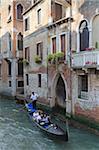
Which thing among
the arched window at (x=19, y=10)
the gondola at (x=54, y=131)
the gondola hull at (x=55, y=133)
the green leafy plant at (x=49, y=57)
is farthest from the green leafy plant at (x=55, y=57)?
the arched window at (x=19, y=10)

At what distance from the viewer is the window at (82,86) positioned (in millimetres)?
11188

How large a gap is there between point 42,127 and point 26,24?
30.8ft

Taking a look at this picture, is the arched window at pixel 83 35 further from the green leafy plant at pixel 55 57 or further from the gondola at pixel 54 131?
the gondola at pixel 54 131

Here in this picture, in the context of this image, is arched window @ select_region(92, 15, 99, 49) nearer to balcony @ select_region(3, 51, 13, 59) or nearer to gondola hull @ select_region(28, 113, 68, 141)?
gondola hull @ select_region(28, 113, 68, 141)

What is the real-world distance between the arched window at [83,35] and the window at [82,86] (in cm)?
119

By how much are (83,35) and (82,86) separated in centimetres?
208

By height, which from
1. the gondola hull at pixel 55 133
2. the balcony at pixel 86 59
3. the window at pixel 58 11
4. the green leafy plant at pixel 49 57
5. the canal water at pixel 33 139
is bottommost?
the canal water at pixel 33 139

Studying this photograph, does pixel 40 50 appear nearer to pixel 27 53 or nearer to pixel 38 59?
pixel 38 59

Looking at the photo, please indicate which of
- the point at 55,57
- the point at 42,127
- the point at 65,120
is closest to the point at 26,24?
the point at 55,57

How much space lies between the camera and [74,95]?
11773 millimetres

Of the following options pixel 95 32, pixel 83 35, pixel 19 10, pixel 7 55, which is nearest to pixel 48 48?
pixel 83 35

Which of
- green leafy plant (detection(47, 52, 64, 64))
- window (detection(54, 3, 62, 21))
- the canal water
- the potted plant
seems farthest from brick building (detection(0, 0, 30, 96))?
Answer: the canal water

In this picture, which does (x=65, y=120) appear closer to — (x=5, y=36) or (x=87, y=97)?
(x=87, y=97)

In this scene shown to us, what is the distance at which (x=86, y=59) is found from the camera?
1017cm
